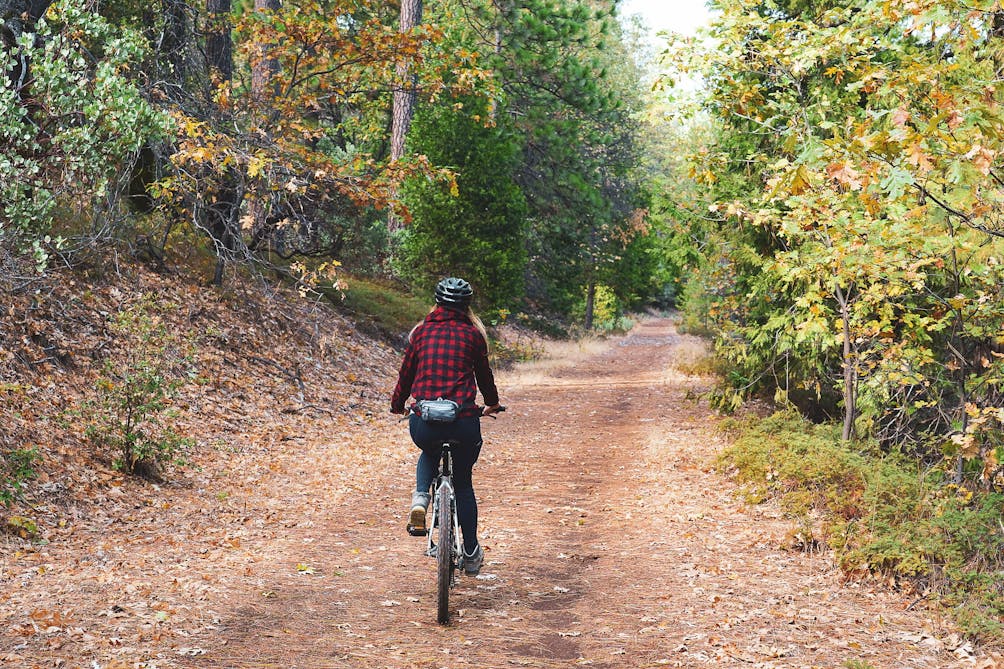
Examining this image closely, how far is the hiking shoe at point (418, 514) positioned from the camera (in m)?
6.04

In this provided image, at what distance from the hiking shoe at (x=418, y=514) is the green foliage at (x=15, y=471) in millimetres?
3748

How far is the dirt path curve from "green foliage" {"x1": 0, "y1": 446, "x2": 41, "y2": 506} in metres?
2.26

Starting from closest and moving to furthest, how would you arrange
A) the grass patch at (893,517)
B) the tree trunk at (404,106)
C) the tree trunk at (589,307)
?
the grass patch at (893,517) → the tree trunk at (404,106) → the tree trunk at (589,307)

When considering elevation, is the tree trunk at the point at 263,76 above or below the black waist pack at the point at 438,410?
above

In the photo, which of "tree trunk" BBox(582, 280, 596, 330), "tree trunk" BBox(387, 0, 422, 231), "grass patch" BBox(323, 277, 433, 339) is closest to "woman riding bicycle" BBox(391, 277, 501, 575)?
"grass patch" BBox(323, 277, 433, 339)

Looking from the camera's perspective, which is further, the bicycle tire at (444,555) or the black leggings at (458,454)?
the black leggings at (458,454)

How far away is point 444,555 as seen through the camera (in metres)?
5.74

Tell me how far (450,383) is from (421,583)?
192 cm

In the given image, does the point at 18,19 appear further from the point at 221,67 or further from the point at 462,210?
the point at 462,210

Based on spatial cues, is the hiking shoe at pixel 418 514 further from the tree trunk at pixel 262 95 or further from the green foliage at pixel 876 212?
the tree trunk at pixel 262 95

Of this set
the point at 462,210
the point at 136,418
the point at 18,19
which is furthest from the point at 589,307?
the point at 136,418

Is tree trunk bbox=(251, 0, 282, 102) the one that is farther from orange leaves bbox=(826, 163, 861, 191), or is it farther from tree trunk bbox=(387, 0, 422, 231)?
orange leaves bbox=(826, 163, 861, 191)

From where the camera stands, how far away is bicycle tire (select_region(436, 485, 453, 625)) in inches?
226

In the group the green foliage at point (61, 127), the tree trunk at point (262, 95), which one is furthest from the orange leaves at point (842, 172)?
the tree trunk at point (262, 95)
